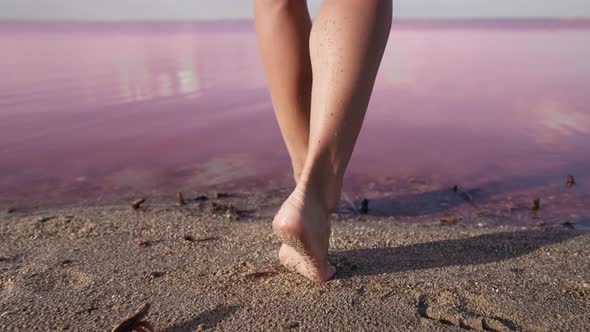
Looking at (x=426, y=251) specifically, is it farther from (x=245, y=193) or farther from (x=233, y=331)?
(x=245, y=193)

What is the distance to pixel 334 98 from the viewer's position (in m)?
1.16

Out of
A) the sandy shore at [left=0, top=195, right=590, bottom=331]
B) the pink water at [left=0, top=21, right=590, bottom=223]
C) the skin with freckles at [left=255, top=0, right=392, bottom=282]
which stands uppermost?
the skin with freckles at [left=255, top=0, right=392, bottom=282]

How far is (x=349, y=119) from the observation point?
1171mm

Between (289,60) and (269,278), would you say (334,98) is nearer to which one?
(289,60)

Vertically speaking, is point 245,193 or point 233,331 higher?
point 233,331

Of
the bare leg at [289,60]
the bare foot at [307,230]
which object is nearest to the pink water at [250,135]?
the bare leg at [289,60]

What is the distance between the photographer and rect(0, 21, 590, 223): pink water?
2.64m

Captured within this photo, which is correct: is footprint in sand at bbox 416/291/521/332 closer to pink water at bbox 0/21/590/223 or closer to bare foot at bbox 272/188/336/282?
bare foot at bbox 272/188/336/282

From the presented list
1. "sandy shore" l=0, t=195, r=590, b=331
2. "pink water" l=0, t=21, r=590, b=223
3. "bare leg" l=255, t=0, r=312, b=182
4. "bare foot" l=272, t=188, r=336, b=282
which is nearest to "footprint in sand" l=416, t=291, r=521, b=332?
"sandy shore" l=0, t=195, r=590, b=331

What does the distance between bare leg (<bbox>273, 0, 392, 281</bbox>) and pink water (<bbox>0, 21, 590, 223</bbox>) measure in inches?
54.9

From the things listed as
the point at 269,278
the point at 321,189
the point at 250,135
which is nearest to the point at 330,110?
the point at 321,189

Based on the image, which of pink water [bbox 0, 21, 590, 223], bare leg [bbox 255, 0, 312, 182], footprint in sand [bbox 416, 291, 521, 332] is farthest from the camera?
pink water [bbox 0, 21, 590, 223]

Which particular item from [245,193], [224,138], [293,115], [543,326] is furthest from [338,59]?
[224,138]

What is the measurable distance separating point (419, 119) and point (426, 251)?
2.52 meters
